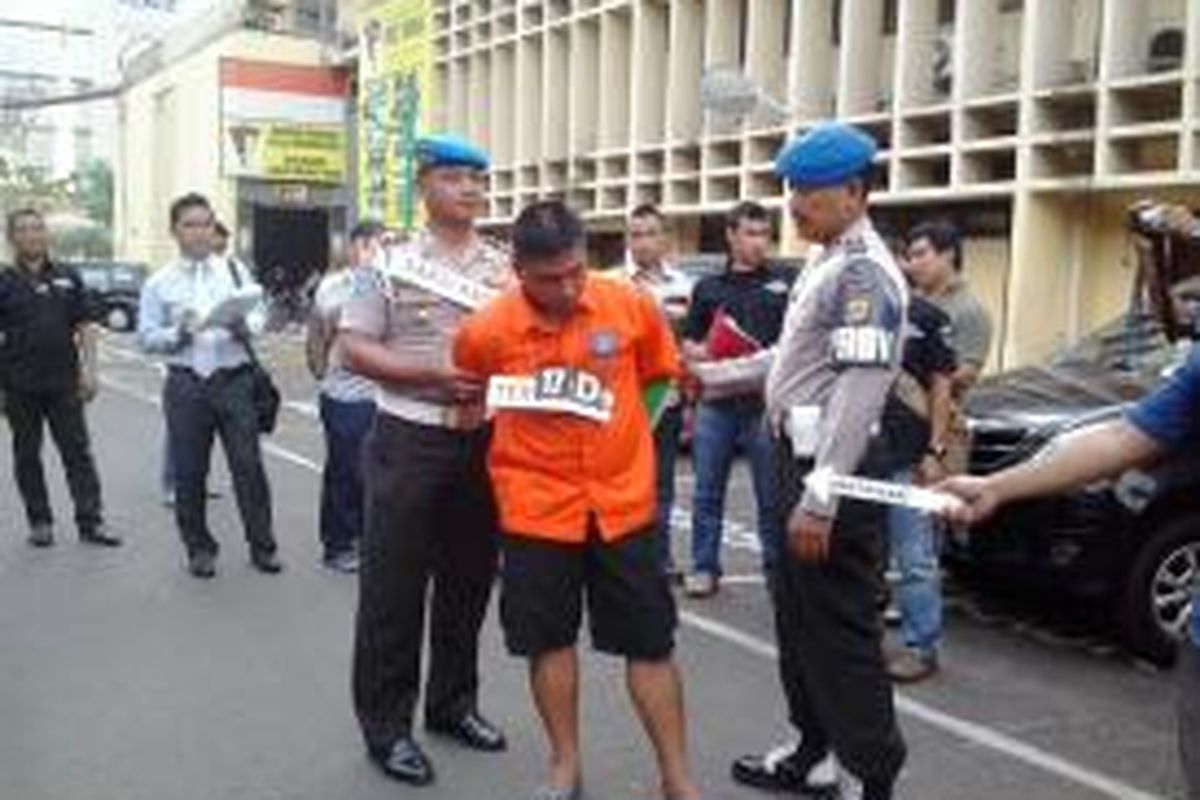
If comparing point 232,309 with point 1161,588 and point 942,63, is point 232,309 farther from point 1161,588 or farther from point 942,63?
point 942,63

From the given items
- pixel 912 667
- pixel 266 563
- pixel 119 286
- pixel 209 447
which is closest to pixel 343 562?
pixel 266 563

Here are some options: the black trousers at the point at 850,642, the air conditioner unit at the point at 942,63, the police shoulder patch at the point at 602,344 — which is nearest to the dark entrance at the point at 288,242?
the air conditioner unit at the point at 942,63

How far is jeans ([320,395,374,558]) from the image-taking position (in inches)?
401

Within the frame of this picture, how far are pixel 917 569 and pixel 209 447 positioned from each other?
4107mm

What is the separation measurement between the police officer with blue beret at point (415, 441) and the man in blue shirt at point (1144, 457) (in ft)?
8.13

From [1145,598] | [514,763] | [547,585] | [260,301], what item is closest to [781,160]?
[547,585]

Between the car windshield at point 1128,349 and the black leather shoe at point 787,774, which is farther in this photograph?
the car windshield at point 1128,349

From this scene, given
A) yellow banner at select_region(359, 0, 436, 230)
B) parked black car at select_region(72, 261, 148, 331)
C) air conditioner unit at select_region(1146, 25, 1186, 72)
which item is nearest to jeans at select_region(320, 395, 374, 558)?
air conditioner unit at select_region(1146, 25, 1186, 72)

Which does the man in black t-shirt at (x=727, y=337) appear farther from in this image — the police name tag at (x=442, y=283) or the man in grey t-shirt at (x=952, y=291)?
the police name tag at (x=442, y=283)

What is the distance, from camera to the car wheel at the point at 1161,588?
26.1 ft

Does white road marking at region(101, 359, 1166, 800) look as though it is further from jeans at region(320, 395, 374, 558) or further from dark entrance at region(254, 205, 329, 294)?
dark entrance at region(254, 205, 329, 294)

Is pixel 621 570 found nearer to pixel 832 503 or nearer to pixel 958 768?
pixel 832 503

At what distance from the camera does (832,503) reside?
505 cm

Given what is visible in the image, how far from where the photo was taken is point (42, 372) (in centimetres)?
1076
